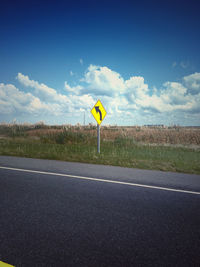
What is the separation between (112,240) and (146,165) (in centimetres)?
655

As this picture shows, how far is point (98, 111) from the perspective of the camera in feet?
44.5

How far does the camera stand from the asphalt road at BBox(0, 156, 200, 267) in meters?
2.57

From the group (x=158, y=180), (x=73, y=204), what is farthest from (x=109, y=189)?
(x=158, y=180)

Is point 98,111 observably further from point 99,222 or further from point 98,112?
point 99,222

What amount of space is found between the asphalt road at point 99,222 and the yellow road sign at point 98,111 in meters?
7.73

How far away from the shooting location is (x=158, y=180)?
20.8 feet

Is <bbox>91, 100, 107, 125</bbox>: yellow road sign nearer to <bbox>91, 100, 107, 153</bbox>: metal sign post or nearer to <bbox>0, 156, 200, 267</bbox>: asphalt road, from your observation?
<bbox>91, 100, 107, 153</bbox>: metal sign post

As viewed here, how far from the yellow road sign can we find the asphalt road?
773 cm

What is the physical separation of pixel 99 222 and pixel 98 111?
10541 millimetres

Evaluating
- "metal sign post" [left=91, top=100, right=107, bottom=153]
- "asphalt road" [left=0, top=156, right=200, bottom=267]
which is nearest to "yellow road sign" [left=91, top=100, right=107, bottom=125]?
"metal sign post" [left=91, top=100, right=107, bottom=153]

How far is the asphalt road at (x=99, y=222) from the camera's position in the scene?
8.44 ft

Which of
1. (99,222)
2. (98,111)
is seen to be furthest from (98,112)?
(99,222)

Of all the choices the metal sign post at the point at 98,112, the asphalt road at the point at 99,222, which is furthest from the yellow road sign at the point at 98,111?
the asphalt road at the point at 99,222

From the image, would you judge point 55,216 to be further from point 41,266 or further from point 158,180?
point 158,180
